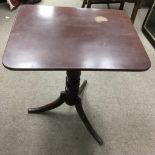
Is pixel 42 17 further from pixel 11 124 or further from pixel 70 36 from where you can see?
pixel 11 124

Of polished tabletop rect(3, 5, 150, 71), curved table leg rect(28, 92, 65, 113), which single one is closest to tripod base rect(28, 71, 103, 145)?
curved table leg rect(28, 92, 65, 113)

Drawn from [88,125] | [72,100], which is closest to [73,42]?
[72,100]

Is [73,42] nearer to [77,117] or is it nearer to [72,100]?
[72,100]

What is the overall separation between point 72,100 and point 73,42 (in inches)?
18.8

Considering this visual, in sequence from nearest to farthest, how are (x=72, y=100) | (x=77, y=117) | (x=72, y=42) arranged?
(x=72, y=42), (x=72, y=100), (x=77, y=117)

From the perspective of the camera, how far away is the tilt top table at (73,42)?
2.84 ft

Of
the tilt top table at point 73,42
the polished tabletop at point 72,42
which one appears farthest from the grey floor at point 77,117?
the polished tabletop at point 72,42

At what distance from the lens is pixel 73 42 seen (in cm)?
98

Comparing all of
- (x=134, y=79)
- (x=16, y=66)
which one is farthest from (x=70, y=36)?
(x=134, y=79)

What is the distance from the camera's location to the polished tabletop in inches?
34.1

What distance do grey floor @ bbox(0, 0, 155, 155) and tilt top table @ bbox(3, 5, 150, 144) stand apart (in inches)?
13.1

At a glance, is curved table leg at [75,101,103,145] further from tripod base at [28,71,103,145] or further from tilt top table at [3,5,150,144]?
tilt top table at [3,5,150,144]

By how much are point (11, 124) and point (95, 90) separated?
2.24 feet

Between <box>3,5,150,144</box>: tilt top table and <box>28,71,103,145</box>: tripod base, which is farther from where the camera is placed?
<box>28,71,103,145</box>: tripod base
